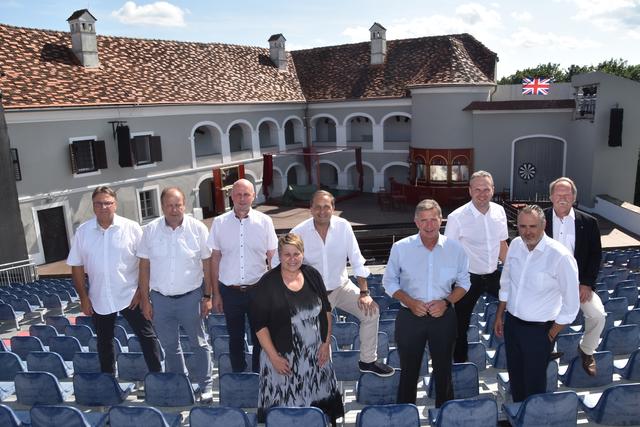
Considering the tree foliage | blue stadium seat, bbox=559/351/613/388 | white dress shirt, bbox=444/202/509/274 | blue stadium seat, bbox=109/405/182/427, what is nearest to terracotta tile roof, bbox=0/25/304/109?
blue stadium seat, bbox=109/405/182/427

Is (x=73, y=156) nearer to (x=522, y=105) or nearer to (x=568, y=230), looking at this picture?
(x=568, y=230)

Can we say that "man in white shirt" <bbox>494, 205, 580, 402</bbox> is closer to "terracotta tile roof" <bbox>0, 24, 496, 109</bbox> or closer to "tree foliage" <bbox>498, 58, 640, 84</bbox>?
"terracotta tile roof" <bbox>0, 24, 496, 109</bbox>

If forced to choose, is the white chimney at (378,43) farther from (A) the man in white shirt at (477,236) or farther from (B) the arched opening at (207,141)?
(A) the man in white shirt at (477,236)

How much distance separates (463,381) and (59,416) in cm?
359

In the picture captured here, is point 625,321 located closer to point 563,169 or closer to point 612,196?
point 612,196

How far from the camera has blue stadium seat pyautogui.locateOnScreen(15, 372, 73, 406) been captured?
505 centimetres

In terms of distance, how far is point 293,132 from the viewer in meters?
30.6

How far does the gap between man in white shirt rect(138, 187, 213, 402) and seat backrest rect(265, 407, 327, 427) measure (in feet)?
5.88

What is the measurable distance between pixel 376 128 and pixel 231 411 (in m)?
25.7

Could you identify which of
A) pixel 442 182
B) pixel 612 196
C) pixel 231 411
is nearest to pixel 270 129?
pixel 442 182

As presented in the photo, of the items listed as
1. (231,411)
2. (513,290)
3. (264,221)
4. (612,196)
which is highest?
(264,221)

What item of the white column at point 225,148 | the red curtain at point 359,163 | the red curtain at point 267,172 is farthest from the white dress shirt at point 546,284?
the red curtain at point 359,163

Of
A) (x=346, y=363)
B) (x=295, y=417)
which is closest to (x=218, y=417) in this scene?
(x=295, y=417)

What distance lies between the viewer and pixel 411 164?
2650 centimetres
